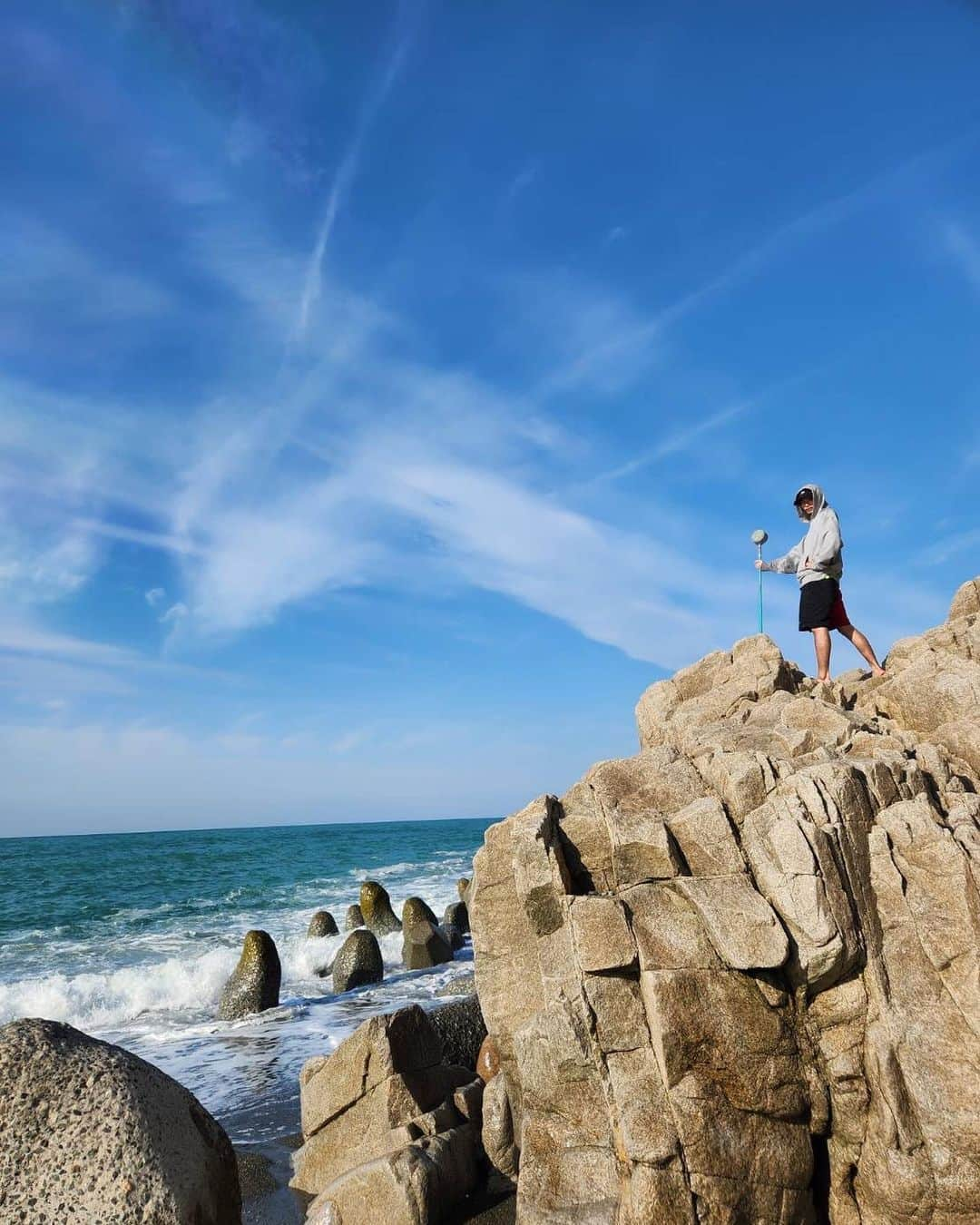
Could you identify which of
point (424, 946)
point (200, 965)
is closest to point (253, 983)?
point (200, 965)

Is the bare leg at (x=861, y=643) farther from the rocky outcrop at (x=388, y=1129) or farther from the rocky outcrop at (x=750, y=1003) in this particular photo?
the rocky outcrop at (x=388, y=1129)

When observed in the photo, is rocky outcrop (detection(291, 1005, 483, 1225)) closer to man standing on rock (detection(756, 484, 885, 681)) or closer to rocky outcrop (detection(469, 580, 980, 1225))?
rocky outcrop (detection(469, 580, 980, 1225))

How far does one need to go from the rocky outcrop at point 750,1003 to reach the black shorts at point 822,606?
4.93 meters

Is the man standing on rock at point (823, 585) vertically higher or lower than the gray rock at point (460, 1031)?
higher

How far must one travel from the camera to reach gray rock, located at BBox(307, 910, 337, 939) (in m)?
27.9

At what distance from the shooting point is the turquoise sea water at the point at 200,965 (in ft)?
48.4

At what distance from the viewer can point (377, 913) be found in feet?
92.7

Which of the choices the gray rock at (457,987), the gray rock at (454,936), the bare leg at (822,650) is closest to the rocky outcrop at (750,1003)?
the bare leg at (822,650)

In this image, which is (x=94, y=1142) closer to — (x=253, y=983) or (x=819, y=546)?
(x=819, y=546)

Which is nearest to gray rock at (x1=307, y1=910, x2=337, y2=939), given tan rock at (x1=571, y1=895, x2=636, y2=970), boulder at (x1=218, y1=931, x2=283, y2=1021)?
boulder at (x1=218, y1=931, x2=283, y2=1021)

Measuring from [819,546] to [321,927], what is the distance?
20659 millimetres

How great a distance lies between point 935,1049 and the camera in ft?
23.1

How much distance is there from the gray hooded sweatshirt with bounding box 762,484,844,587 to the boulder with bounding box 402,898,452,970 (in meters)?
14.4

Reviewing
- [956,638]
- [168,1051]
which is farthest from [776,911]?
[168,1051]
